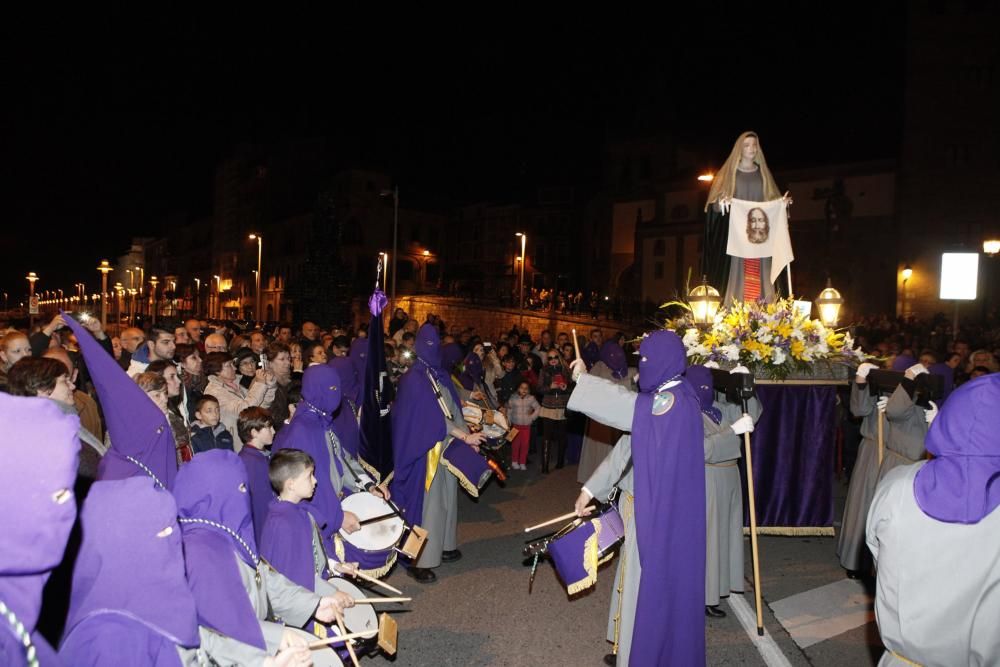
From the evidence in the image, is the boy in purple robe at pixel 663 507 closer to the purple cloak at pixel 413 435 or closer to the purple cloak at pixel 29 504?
the purple cloak at pixel 413 435

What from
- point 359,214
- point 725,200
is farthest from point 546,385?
point 359,214

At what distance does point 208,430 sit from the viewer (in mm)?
5820

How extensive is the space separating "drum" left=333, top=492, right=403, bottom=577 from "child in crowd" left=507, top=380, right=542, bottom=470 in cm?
666

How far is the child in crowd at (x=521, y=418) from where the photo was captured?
38.8 ft

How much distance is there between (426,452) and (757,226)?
4673mm

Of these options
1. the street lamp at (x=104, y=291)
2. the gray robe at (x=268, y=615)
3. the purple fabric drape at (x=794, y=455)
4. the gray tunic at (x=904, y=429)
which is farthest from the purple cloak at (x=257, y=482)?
the street lamp at (x=104, y=291)

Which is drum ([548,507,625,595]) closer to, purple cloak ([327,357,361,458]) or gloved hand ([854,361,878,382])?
gloved hand ([854,361,878,382])

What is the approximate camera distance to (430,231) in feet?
210

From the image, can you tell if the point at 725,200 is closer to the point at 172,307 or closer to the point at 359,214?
the point at 359,214

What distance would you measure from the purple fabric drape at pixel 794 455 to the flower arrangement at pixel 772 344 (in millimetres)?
354

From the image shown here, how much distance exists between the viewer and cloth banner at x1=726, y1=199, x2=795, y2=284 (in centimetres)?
804

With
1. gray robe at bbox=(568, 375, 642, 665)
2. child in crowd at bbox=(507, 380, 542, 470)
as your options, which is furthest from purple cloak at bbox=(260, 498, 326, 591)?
child in crowd at bbox=(507, 380, 542, 470)

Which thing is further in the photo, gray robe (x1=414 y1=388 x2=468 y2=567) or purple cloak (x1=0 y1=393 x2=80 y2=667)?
gray robe (x1=414 y1=388 x2=468 y2=567)

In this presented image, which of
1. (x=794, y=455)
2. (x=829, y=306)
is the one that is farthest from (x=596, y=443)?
(x=829, y=306)
